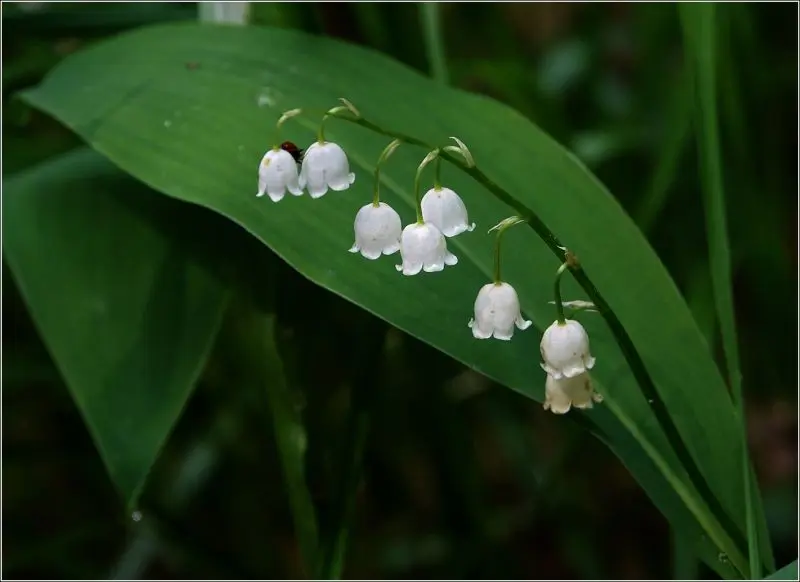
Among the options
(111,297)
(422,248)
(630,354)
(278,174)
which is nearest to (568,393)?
(630,354)

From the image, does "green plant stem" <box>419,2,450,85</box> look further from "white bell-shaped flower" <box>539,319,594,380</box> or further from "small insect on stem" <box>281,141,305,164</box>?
"white bell-shaped flower" <box>539,319,594,380</box>

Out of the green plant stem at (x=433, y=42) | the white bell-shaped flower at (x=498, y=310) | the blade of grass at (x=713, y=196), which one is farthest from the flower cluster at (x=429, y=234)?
the green plant stem at (x=433, y=42)

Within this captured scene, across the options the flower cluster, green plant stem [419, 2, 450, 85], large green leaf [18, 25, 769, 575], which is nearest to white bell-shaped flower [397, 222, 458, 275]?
the flower cluster

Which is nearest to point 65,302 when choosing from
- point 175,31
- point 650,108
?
point 175,31

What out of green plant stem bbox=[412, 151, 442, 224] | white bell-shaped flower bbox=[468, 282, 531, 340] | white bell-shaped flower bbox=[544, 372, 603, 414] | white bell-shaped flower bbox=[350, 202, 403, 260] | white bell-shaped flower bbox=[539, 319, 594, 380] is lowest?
white bell-shaped flower bbox=[544, 372, 603, 414]

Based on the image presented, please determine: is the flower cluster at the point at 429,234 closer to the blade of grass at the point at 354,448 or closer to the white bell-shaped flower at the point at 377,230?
the white bell-shaped flower at the point at 377,230

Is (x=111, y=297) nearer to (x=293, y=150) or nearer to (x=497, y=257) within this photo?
(x=293, y=150)
